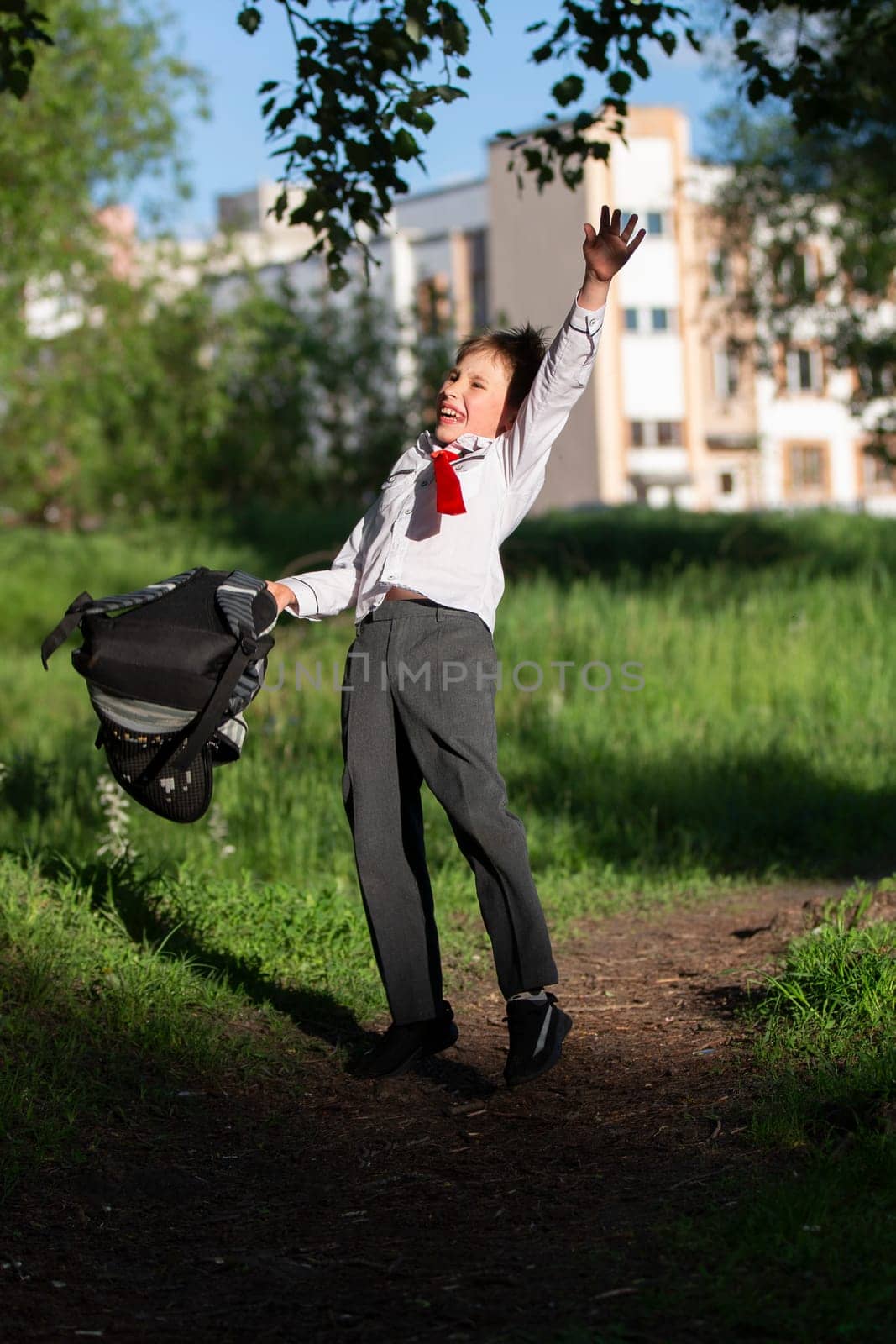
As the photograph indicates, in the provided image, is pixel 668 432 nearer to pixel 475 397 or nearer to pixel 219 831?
pixel 219 831

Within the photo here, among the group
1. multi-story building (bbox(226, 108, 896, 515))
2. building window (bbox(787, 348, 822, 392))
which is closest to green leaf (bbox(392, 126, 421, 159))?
multi-story building (bbox(226, 108, 896, 515))

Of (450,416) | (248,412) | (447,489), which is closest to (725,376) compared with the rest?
(248,412)

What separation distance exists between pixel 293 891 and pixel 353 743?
2.12 m

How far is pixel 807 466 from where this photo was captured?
216 ft

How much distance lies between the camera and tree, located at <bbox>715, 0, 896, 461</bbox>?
752 inches

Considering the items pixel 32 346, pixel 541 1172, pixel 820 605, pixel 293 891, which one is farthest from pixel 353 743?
pixel 32 346

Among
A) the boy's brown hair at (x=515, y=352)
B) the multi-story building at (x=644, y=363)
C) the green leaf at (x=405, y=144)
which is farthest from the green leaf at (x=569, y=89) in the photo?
the multi-story building at (x=644, y=363)

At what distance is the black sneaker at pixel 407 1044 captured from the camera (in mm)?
4316

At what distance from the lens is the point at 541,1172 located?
11.8 feet

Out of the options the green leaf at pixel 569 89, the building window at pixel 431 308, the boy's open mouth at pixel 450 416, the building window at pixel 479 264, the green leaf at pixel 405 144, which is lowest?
the boy's open mouth at pixel 450 416

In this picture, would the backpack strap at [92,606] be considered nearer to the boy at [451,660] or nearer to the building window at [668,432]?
the boy at [451,660]

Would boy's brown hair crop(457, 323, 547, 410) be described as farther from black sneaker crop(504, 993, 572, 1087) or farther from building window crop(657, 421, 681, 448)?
building window crop(657, 421, 681, 448)

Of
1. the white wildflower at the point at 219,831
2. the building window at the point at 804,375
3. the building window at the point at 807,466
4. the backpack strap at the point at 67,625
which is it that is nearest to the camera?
the backpack strap at the point at 67,625

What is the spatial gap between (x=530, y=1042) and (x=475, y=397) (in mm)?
1741
